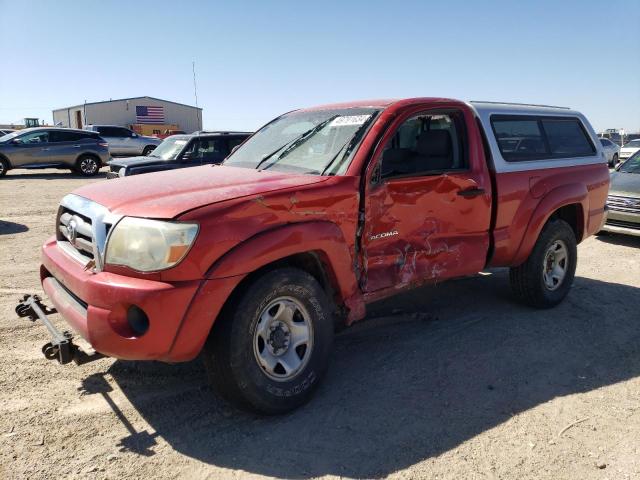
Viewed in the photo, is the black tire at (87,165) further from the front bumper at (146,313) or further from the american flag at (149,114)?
the american flag at (149,114)

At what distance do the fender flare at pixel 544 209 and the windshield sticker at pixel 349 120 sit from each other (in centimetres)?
194

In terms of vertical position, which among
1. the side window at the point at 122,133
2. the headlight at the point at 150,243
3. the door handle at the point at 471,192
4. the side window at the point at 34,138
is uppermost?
the side window at the point at 122,133

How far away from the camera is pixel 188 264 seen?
8.59 ft

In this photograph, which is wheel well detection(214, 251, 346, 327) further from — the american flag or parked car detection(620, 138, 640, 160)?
the american flag

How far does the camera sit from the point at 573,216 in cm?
530

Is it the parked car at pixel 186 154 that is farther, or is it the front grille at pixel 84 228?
the parked car at pixel 186 154

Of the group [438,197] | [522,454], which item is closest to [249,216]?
[438,197]

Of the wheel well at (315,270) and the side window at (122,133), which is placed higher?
the side window at (122,133)

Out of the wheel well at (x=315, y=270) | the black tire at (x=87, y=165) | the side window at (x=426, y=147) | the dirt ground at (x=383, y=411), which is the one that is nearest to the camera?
the dirt ground at (x=383, y=411)

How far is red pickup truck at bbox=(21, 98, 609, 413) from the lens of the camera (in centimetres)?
266

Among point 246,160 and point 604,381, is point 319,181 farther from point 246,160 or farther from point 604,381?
point 604,381

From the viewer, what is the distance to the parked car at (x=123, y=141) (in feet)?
80.3

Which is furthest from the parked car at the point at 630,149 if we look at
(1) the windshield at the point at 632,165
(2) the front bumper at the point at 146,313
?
(2) the front bumper at the point at 146,313

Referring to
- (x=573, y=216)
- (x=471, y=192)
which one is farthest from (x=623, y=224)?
(x=471, y=192)
